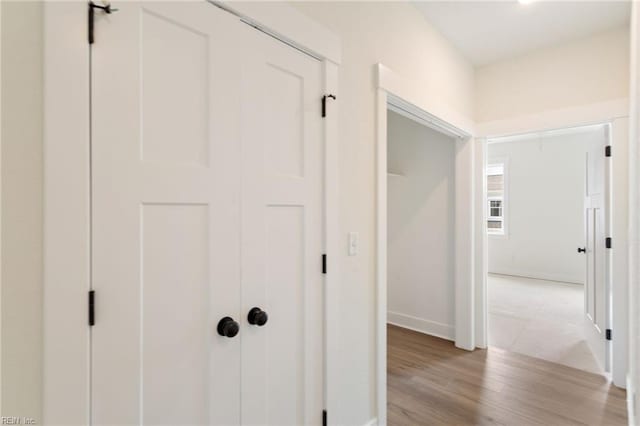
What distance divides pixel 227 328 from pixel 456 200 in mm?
2743

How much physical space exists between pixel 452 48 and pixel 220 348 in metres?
2.97

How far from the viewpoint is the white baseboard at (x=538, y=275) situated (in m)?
5.77

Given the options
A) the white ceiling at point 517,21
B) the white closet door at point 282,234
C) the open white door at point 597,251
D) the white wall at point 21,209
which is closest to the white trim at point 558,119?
the open white door at point 597,251

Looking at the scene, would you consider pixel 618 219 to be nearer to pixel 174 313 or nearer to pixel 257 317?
pixel 257 317

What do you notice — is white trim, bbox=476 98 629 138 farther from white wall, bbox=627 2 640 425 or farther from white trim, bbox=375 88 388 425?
white trim, bbox=375 88 388 425

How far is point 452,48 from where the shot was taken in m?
2.73

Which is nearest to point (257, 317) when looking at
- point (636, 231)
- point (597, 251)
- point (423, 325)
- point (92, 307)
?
point (92, 307)

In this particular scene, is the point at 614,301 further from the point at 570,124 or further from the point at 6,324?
the point at 6,324

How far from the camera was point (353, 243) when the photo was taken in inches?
66.6

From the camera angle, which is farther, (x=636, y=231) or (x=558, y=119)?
(x=558, y=119)

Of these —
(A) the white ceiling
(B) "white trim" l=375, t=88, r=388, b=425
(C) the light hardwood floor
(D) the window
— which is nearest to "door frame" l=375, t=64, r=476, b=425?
(B) "white trim" l=375, t=88, r=388, b=425

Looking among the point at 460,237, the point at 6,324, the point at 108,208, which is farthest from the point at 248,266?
the point at 460,237

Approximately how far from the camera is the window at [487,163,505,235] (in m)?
6.64

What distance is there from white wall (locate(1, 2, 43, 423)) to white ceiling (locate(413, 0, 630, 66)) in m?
2.27
